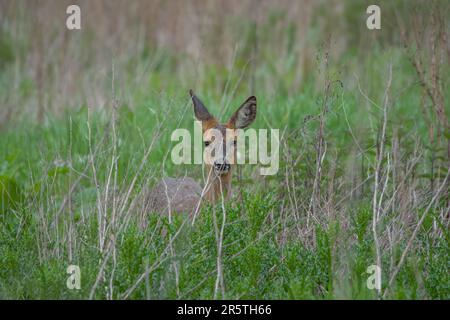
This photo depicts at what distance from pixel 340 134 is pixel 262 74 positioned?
3.36 metres

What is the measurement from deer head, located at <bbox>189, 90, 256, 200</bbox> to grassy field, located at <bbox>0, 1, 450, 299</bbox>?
15 cm

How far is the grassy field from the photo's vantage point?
487cm

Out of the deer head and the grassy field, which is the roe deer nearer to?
the deer head

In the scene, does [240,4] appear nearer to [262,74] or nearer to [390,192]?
[262,74]

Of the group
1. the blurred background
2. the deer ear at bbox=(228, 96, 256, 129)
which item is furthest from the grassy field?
the deer ear at bbox=(228, 96, 256, 129)

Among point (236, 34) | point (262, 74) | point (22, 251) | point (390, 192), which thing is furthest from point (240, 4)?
point (22, 251)

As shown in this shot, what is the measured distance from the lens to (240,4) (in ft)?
39.9

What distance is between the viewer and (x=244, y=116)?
6.92 metres

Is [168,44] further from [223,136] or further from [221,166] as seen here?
[221,166]

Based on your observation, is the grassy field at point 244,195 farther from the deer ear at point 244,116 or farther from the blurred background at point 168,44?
the deer ear at point 244,116

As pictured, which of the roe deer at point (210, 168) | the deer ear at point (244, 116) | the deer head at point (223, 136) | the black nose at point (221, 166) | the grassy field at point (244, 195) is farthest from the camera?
the deer ear at point (244, 116)

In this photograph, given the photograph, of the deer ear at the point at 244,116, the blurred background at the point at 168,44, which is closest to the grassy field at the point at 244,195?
the blurred background at the point at 168,44

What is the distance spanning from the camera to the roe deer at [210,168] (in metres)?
6.16

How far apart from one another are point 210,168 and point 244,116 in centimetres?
54
